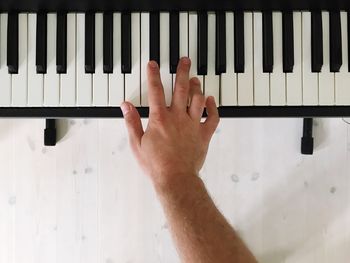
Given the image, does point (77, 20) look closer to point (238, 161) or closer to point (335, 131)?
point (238, 161)

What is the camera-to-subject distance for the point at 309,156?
57.4 inches

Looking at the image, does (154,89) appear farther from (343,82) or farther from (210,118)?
(343,82)

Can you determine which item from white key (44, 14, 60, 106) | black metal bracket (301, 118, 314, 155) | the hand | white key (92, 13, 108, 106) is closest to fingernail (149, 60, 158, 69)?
the hand

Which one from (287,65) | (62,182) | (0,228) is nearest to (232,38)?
(287,65)

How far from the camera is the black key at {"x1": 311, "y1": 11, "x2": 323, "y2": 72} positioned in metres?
1.16

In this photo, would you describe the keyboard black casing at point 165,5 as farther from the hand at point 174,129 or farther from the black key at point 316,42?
the hand at point 174,129

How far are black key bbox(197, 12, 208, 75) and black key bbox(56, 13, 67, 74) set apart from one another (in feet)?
0.97

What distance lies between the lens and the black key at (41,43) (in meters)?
A: 1.16

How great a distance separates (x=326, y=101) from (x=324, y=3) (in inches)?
8.4

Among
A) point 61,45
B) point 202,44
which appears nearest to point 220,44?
point 202,44

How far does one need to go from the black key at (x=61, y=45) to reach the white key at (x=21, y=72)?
0.07 m

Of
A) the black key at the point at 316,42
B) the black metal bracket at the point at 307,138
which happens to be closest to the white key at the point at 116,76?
the black key at the point at 316,42

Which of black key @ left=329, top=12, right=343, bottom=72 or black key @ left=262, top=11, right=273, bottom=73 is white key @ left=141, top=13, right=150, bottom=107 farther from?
black key @ left=329, top=12, right=343, bottom=72

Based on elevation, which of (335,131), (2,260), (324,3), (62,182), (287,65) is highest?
(324,3)
